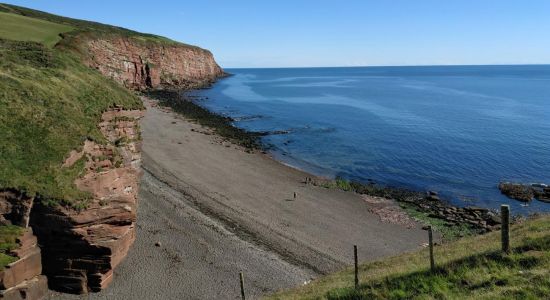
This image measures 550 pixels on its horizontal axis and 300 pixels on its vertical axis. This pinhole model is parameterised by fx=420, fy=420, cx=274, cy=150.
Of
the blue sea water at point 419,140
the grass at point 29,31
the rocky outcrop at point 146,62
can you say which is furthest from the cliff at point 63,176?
the rocky outcrop at point 146,62

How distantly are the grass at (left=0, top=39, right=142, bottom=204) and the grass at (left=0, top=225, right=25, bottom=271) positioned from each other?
1.66 meters

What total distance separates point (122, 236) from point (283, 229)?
11.9 m

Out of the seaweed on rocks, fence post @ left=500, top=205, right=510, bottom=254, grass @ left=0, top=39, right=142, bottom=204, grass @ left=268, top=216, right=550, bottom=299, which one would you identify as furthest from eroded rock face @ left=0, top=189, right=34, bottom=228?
the seaweed on rocks

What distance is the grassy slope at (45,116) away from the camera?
1889cm

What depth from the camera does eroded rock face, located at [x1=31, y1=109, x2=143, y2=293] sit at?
1892 cm

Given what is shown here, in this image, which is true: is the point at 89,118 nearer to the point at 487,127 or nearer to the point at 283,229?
the point at 283,229

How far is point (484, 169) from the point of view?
4797 cm

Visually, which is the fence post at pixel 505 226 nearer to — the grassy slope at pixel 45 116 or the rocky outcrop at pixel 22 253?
the grassy slope at pixel 45 116

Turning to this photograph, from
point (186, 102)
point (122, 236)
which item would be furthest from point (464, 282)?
point (186, 102)

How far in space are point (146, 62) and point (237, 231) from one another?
81209 millimetres

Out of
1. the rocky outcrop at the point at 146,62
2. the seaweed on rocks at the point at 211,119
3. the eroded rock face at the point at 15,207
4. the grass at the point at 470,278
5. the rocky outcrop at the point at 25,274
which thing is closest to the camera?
the grass at the point at 470,278

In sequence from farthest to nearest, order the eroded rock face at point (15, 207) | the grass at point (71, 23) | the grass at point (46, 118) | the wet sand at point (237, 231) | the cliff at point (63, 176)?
the grass at point (71, 23)
the wet sand at point (237, 231)
the grass at point (46, 118)
the cliff at point (63, 176)
the eroded rock face at point (15, 207)

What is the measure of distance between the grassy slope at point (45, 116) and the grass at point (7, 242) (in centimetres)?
170

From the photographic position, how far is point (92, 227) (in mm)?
19594
